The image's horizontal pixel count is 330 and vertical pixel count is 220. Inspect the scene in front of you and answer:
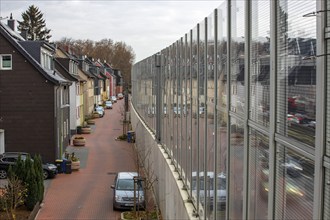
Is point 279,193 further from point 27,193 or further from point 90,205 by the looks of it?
point 90,205

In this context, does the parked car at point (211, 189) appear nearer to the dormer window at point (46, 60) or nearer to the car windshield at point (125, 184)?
the car windshield at point (125, 184)

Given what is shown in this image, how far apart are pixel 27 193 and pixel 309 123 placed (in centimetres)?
1844

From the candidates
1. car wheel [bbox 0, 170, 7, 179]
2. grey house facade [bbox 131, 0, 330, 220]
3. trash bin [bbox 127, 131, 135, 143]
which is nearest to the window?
car wheel [bbox 0, 170, 7, 179]

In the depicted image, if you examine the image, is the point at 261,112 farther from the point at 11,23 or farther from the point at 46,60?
the point at 11,23

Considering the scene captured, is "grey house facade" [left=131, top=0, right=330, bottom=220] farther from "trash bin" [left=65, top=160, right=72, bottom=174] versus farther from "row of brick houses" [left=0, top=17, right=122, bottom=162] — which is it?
"row of brick houses" [left=0, top=17, right=122, bottom=162]

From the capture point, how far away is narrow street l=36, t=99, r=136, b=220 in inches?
855

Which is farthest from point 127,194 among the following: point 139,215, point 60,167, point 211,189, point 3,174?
point 211,189

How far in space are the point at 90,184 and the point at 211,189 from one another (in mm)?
20512

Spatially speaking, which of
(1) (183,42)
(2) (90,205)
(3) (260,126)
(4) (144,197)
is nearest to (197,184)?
(1) (183,42)

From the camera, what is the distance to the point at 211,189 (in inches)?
324

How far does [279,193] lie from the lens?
14.1 ft

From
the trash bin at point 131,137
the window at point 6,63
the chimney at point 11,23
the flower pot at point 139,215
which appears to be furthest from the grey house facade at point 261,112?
the trash bin at point 131,137

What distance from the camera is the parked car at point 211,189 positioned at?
7184 millimetres

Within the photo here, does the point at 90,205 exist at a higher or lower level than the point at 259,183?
lower
